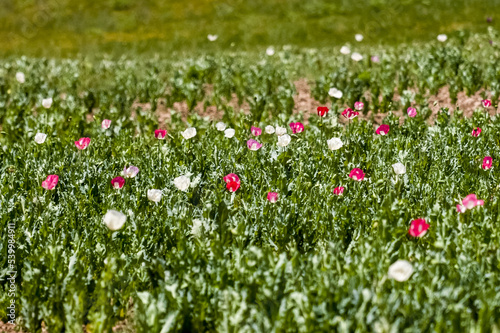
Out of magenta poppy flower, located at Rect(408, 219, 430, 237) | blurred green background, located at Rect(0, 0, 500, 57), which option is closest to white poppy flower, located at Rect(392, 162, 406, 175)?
Answer: magenta poppy flower, located at Rect(408, 219, 430, 237)

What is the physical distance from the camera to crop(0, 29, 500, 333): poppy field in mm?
2572

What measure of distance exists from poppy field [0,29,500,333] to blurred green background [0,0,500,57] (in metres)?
8.56

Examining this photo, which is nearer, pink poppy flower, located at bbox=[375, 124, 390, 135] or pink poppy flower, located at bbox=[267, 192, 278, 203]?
pink poppy flower, located at bbox=[267, 192, 278, 203]

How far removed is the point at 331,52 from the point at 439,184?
806cm

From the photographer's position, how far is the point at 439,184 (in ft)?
13.5

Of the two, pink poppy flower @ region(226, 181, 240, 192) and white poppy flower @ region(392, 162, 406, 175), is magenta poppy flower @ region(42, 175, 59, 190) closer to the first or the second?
pink poppy flower @ region(226, 181, 240, 192)

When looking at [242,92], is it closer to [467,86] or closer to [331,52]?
[467,86]

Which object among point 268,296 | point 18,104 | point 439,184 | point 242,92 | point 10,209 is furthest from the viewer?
point 242,92

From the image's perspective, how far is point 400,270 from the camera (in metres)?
2.46

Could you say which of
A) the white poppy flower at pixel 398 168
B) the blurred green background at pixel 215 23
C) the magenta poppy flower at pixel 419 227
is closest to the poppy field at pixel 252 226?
the magenta poppy flower at pixel 419 227

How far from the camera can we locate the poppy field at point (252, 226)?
257 cm

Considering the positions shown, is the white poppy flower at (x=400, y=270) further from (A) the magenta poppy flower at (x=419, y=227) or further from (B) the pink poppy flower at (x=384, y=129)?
(B) the pink poppy flower at (x=384, y=129)

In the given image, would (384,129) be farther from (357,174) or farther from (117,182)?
(117,182)

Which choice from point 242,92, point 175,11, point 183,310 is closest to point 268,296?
point 183,310
